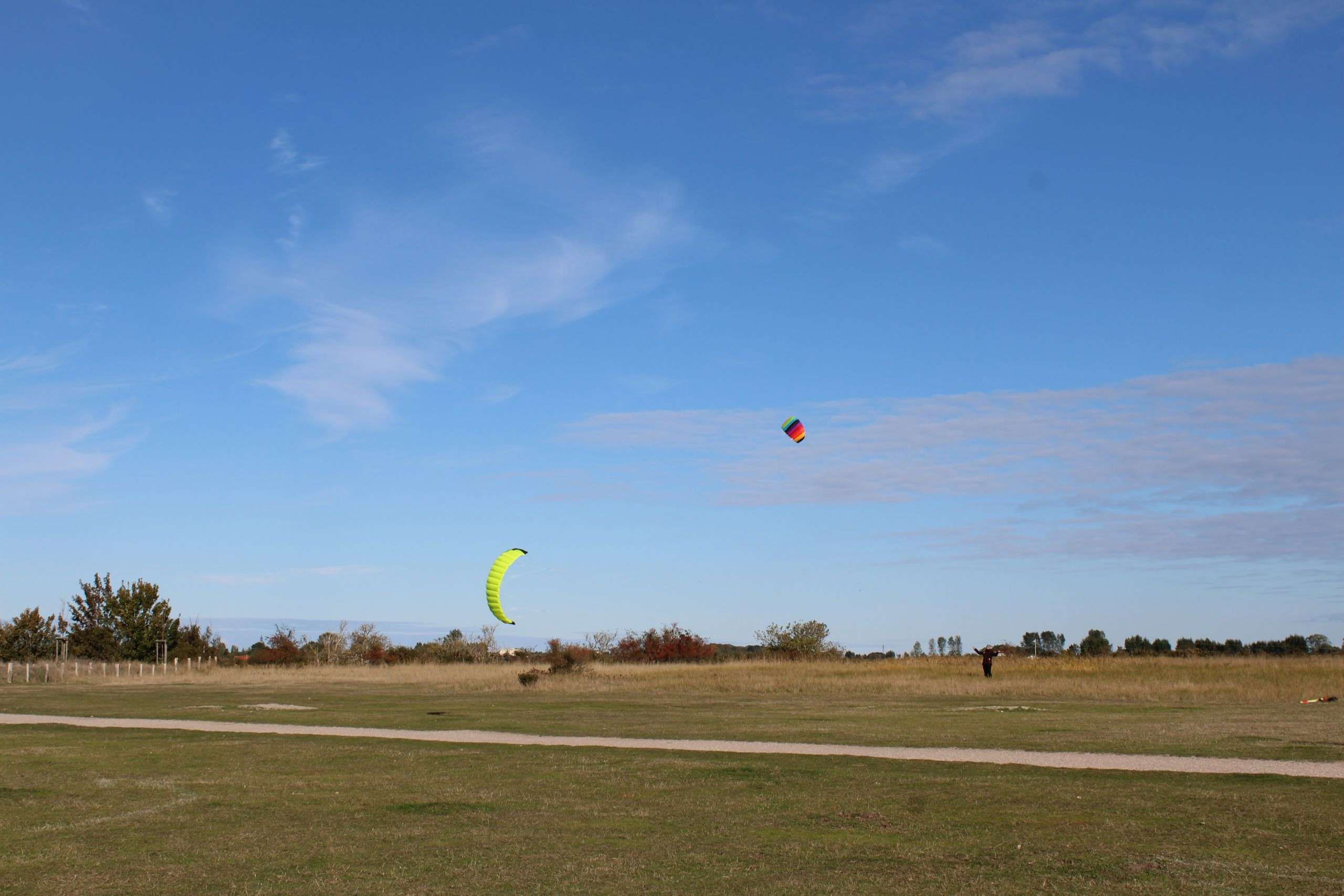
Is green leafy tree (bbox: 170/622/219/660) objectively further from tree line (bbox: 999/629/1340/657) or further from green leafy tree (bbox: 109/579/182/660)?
tree line (bbox: 999/629/1340/657)

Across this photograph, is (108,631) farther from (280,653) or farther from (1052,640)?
(1052,640)

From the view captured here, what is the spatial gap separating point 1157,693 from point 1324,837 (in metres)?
25.6

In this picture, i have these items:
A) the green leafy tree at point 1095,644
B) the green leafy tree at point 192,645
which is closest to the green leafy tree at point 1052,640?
the green leafy tree at point 1095,644

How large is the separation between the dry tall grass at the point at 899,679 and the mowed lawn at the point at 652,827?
19718 mm

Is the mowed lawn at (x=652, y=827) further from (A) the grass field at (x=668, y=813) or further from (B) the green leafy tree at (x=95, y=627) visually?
(B) the green leafy tree at (x=95, y=627)

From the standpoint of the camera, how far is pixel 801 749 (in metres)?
17.9

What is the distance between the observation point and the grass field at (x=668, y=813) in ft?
28.4

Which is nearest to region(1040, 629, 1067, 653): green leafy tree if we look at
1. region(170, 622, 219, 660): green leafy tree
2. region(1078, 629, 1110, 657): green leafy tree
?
region(1078, 629, 1110, 657): green leafy tree

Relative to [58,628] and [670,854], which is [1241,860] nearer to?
[670,854]

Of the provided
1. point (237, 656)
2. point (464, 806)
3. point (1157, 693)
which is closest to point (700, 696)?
point (1157, 693)

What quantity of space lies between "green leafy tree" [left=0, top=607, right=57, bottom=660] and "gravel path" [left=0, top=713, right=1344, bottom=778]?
181 ft

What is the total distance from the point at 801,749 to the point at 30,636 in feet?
236

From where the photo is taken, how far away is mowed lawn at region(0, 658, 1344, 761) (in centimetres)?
1992

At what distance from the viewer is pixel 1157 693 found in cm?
3341
